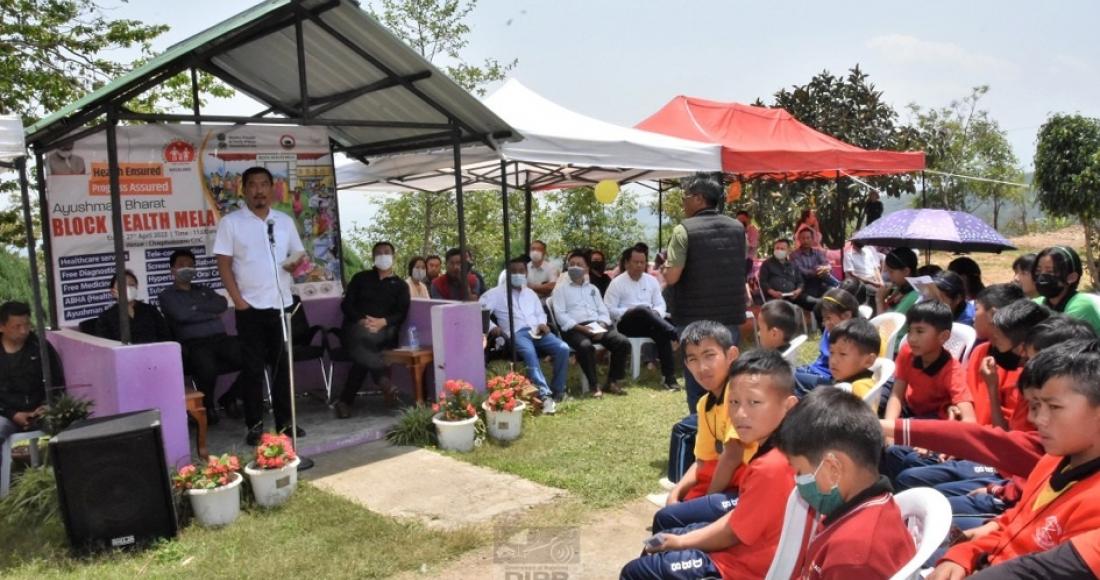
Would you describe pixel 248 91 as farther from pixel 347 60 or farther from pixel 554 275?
pixel 554 275

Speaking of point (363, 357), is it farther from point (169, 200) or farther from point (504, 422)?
point (169, 200)

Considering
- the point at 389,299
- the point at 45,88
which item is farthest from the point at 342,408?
the point at 45,88

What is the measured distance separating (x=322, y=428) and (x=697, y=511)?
401 centimetres

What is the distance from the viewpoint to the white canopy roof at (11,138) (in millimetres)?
4254

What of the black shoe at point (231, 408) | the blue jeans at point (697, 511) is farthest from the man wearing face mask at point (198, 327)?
the blue jeans at point (697, 511)

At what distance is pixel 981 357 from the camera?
3641 millimetres

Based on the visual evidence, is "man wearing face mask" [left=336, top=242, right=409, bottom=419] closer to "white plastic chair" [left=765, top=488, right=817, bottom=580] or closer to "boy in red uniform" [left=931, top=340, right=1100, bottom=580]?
"white plastic chair" [left=765, top=488, right=817, bottom=580]

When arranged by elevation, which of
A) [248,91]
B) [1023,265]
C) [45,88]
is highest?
[45,88]

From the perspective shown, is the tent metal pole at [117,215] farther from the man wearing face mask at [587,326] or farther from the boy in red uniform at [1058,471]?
the boy in red uniform at [1058,471]

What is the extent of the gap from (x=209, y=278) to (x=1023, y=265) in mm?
6094

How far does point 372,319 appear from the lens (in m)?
6.63

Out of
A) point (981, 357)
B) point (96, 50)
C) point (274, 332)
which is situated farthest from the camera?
point (96, 50)

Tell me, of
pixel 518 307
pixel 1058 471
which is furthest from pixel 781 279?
pixel 1058 471

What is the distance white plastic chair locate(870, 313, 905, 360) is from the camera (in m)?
4.91
